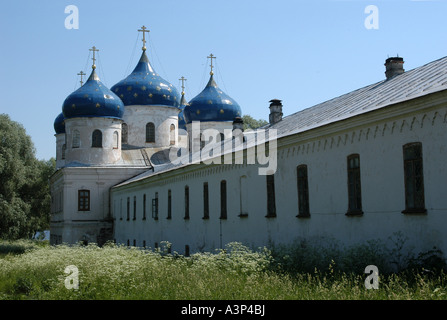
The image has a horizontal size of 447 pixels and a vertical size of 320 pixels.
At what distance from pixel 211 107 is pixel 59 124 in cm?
1551

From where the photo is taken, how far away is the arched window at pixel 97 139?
38562mm

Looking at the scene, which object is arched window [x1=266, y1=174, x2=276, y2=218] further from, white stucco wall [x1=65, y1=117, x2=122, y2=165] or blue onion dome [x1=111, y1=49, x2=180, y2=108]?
blue onion dome [x1=111, y1=49, x2=180, y2=108]

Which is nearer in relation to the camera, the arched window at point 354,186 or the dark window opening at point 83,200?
the arched window at point 354,186

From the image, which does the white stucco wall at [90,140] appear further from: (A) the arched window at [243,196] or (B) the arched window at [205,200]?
(A) the arched window at [243,196]

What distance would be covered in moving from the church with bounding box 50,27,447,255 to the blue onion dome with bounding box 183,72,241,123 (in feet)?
19.4

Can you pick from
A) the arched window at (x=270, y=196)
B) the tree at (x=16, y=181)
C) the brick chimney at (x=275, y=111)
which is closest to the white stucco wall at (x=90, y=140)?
the tree at (x=16, y=181)

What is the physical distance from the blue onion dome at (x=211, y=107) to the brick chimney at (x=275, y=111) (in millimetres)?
18484

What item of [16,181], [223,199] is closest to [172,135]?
[16,181]

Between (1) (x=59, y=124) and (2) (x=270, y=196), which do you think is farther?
(1) (x=59, y=124)

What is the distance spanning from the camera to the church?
1173 centimetres

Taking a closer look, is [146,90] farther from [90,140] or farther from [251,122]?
[251,122]

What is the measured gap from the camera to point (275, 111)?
78.4 ft

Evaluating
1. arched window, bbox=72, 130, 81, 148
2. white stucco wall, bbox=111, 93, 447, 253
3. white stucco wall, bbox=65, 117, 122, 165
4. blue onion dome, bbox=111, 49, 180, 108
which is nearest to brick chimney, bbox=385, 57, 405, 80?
white stucco wall, bbox=111, 93, 447, 253
